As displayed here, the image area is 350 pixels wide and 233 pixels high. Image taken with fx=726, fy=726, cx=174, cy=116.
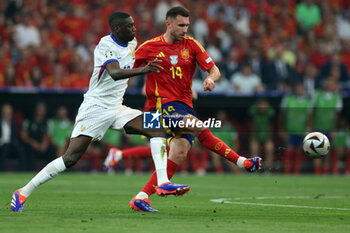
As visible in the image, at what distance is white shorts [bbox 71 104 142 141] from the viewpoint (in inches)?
325

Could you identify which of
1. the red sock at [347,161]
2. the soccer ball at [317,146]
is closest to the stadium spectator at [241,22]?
the red sock at [347,161]

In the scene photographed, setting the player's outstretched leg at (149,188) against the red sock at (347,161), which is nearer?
the player's outstretched leg at (149,188)

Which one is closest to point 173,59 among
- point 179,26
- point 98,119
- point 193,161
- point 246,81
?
point 179,26

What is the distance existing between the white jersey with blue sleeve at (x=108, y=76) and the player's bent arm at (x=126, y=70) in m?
0.18

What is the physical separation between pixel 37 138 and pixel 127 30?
1081 centimetres

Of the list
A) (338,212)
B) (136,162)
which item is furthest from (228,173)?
(338,212)

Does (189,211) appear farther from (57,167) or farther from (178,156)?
(57,167)

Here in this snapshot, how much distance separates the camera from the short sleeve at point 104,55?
8.09 meters

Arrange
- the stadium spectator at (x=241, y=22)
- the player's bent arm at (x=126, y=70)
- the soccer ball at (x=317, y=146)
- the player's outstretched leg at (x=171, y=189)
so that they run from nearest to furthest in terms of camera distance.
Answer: the player's outstretched leg at (x=171, y=189) < the player's bent arm at (x=126, y=70) < the soccer ball at (x=317, y=146) < the stadium spectator at (x=241, y=22)

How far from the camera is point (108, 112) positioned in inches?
333

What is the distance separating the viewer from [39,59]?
1859 centimetres

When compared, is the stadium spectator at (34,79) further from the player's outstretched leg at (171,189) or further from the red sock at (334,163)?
the player's outstretched leg at (171,189)

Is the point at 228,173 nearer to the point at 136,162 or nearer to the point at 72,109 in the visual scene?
the point at 136,162

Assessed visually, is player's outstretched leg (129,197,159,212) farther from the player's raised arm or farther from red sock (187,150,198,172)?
red sock (187,150,198,172)
